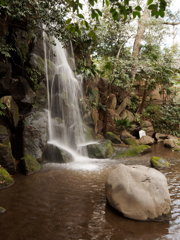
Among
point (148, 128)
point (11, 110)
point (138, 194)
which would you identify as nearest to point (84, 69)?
point (11, 110)

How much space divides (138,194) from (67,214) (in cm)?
133

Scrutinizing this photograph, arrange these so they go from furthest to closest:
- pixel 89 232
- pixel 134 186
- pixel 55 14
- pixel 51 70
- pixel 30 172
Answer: pixel 51 70 < pixel 55 14 < pixel 30 172 < pixel 134 186 < pixel 89 232

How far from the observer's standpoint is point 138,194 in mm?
3092

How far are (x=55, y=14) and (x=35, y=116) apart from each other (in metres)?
3.58

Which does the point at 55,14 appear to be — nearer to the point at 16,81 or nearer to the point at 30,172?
the point at 16,81

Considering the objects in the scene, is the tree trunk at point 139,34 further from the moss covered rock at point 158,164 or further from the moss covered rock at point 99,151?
the moss covered rock at point 158,164

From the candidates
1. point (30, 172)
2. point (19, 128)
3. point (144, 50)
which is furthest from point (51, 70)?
point (144, 50)

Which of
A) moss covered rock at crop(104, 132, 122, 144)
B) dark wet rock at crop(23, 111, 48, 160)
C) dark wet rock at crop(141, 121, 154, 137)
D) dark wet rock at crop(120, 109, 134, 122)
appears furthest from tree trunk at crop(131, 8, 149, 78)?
dark wet rock at crop(23, 111, 48, 160)

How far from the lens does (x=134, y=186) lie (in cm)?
323

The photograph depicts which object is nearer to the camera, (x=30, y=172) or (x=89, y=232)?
(x=89, y=232)

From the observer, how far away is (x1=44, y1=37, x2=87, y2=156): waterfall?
779 cm

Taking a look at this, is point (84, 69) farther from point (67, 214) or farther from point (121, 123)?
point (67, 214)

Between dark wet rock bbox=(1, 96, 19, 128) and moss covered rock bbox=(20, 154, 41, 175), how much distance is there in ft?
4.38

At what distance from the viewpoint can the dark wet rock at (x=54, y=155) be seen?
6.39 m
